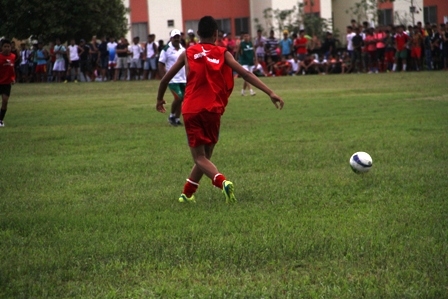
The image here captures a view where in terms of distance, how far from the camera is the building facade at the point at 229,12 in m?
58.1

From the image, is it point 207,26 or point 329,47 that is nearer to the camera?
point 207,26

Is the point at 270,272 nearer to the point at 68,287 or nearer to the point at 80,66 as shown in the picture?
the point at 68,287

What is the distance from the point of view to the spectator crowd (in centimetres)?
3742

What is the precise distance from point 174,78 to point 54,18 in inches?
1211

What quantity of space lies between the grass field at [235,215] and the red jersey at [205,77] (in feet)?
3.10

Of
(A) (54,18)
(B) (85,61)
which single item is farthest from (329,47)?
(A) (54,18)

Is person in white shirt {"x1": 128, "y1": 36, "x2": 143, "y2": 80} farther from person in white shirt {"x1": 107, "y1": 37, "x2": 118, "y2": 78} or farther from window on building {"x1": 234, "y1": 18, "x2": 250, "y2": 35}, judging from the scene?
window on building {"x1": 234, "y1": 18, "x2": 250, "y2": 35}

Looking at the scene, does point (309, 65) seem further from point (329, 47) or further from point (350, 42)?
point (350, 42)

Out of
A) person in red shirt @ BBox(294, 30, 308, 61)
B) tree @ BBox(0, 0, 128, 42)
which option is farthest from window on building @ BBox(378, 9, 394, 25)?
person in red shirt @ BBox(294, 30, 308, 61)

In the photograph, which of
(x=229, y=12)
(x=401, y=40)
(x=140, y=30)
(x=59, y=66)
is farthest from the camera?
(x=140, y=30)

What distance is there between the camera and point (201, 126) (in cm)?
847

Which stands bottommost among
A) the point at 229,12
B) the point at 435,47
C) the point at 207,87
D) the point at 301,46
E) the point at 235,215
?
the point at 235,215

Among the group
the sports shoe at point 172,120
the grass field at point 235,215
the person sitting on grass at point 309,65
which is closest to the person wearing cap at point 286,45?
the person sitting on grass at point 309,65

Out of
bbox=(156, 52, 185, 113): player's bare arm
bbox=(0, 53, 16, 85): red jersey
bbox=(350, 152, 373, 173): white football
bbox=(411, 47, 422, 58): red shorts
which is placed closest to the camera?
bbox=(156, 52, 185, 113): player's bare arm
